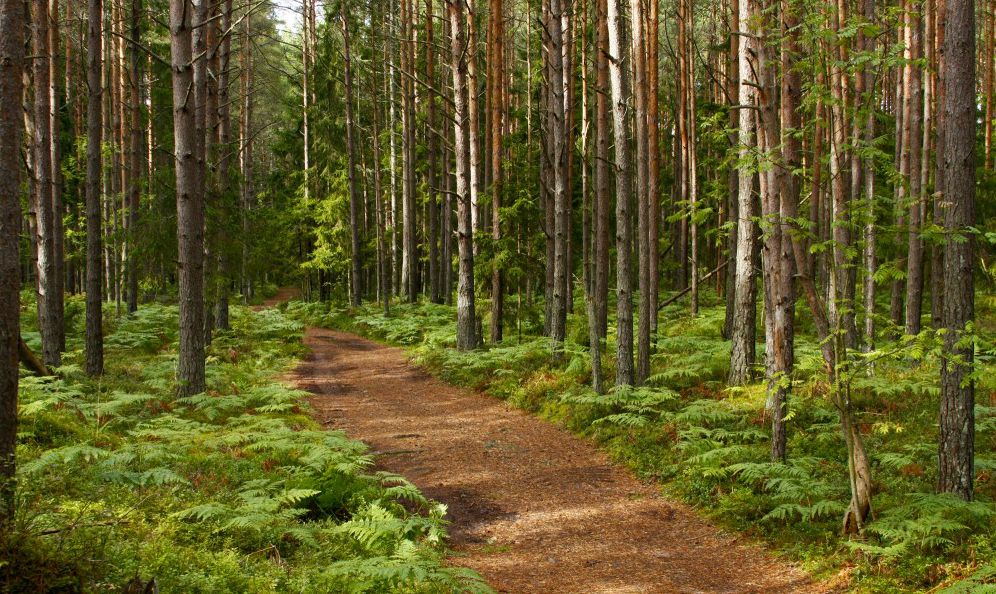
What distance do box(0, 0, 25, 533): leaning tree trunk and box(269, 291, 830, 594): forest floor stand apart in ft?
11.8

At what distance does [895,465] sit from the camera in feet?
23.6

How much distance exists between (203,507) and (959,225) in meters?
6.53

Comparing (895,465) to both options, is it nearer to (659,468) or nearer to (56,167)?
(659,468)

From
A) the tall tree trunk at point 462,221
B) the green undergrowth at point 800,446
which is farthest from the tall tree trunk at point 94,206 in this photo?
the tall tree trunk at point 462,221

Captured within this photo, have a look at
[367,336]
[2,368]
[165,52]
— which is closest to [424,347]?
[367,336]

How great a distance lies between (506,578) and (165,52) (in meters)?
28.4

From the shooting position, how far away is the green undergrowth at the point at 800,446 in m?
5.30

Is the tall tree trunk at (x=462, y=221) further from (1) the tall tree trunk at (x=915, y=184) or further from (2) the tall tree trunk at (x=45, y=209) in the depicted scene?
(1) the tall tree trunk at (x=915, y=184)

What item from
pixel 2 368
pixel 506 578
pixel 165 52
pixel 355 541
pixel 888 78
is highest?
pixel 165 52

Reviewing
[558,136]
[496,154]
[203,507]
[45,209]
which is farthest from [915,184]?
[45,209]

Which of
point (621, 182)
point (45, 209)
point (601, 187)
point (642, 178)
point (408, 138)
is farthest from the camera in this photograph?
point (408, 138)

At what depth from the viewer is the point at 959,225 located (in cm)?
571

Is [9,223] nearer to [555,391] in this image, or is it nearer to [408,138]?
[555,391]

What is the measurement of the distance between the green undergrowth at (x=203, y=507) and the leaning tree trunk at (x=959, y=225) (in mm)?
4360
